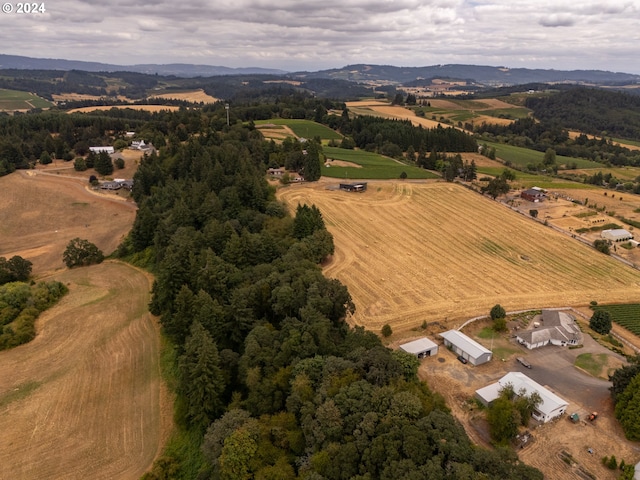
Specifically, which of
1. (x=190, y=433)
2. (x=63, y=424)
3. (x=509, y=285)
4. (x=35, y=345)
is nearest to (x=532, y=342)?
(x=509, y=285)

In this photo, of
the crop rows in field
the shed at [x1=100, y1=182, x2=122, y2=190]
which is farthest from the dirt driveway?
the shed at [x1=100, y1=182, x2=122, y2=190]

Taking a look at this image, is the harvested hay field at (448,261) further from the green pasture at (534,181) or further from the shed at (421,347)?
the green pasture at (534,181)

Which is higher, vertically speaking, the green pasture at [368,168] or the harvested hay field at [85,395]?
the green pasture at [368,168]

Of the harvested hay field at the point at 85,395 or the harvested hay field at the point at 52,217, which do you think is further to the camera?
the harvested hay field at the point at 52,217

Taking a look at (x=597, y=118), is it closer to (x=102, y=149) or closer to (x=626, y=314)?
(x=626, y=314)

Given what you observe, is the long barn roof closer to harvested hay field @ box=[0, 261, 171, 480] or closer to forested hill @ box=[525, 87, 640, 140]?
harvested hay field @ box=[0, 261, 171, 480]

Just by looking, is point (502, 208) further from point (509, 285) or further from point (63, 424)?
point (63, 424)

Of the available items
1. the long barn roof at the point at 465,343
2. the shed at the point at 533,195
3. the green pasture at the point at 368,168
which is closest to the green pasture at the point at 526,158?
the shed at the point at 533,195
